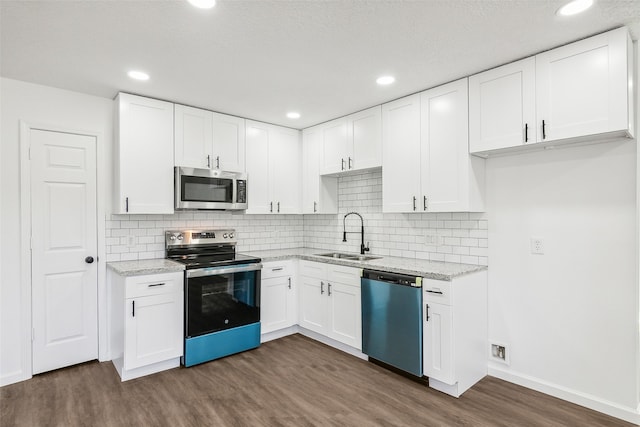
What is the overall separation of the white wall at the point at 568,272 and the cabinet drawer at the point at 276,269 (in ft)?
6.86

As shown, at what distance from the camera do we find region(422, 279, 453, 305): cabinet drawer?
2.64 m

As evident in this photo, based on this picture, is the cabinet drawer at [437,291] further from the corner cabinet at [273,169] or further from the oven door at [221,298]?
the corner cabinet at [273,169]

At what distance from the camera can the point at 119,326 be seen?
10.1 ft

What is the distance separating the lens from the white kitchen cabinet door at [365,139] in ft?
11.8

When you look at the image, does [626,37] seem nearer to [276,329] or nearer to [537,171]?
[537,171]

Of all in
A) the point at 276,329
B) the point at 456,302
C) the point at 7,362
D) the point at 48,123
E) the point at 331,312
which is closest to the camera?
the point at 456,302

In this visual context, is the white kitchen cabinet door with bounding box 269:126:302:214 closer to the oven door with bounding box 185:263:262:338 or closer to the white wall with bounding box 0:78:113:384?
the oven door with bounding box 185:263:262:338

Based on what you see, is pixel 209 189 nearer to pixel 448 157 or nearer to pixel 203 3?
pixel 203 3

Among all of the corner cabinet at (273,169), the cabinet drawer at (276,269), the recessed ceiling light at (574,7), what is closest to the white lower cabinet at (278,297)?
the cabinet drawer at (276,269)

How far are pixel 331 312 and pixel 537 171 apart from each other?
2286 millimetres

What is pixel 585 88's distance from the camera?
227 cm

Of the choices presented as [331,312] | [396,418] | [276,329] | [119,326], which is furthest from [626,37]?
[119,326]

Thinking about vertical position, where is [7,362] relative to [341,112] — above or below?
below

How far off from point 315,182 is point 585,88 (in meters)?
2.78
